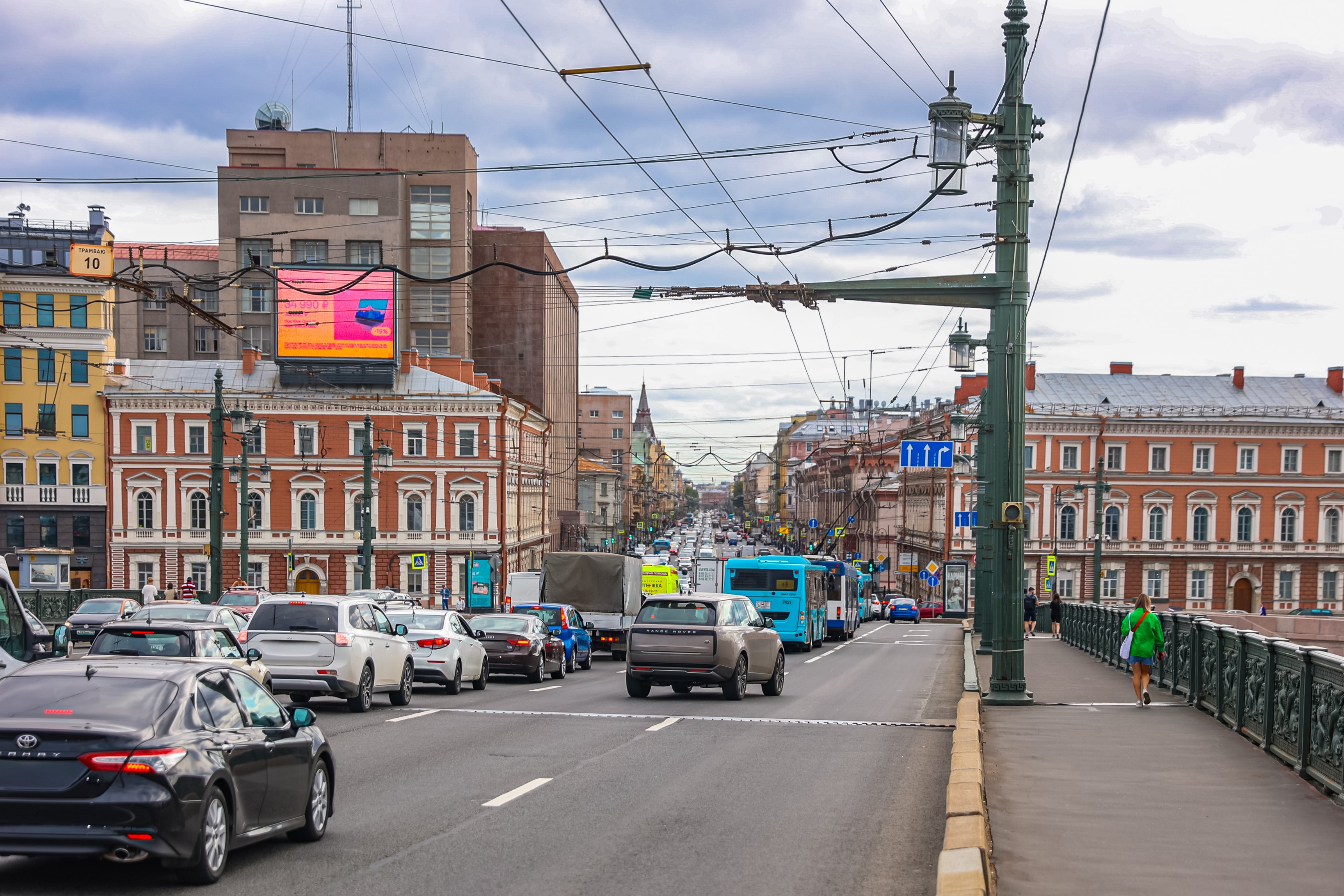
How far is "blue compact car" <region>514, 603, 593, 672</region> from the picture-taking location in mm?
30531

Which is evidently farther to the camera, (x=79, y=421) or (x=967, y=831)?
(x=79, y=421)

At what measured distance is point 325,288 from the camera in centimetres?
7238

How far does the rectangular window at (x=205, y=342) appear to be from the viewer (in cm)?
8875

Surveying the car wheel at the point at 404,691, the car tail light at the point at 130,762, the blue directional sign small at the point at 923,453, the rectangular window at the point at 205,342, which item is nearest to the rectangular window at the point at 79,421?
the rectangular window at the point at 205,342

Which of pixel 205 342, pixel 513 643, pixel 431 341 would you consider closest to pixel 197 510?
pixel 205 342

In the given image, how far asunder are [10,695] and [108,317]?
6881 centimetres

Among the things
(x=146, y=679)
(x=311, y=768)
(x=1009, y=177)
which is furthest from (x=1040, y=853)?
(x=1009, y=177)

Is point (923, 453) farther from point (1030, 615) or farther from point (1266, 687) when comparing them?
point (1030, 615)

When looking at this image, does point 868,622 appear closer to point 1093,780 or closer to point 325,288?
point 325,288

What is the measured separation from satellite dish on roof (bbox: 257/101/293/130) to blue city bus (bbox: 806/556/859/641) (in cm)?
6041

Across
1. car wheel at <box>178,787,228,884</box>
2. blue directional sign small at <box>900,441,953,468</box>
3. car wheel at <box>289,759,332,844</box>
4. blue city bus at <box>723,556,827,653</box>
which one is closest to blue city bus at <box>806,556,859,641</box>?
blue city bus at <box>723,556,827,653</box>

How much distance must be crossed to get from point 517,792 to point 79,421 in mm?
63270

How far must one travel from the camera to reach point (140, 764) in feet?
23.6

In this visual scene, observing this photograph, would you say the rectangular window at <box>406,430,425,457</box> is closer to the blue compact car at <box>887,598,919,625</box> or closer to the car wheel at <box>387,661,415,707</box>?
the blue compact car at <box>887,598,919,625</box>
